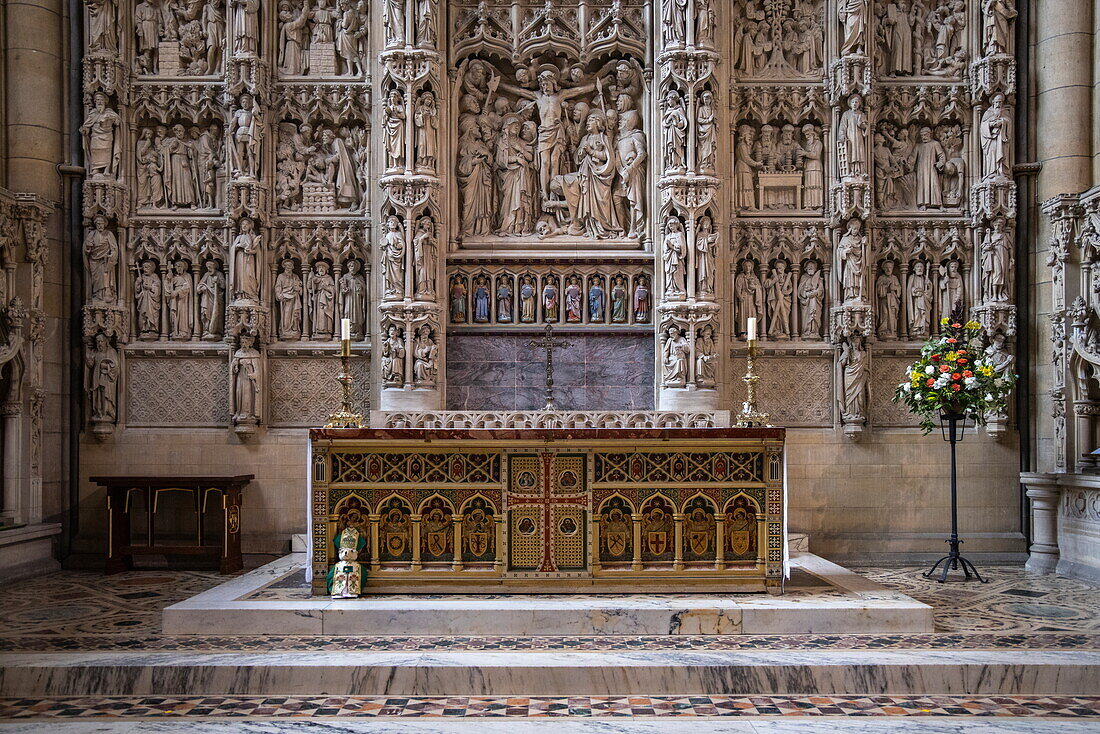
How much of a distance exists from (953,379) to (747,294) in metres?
3.05

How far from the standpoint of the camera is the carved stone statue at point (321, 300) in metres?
12.4

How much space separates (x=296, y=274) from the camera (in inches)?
494

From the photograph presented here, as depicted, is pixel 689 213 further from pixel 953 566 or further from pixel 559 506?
pixel 953 566

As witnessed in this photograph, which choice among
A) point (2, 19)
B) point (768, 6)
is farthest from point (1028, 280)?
point (2, 19)

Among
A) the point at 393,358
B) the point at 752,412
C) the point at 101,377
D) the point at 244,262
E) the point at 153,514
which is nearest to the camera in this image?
the point at 752,412

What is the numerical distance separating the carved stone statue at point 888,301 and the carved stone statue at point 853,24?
275cm

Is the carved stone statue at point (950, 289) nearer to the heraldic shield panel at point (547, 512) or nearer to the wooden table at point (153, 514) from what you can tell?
the heraldic shield panel at point (547, 512)

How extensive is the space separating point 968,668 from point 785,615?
4.86 ft

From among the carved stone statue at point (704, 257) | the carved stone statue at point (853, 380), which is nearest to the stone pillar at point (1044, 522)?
the carved stone statue at point (853, 380)

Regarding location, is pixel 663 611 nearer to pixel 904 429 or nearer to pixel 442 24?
pixel 904 429

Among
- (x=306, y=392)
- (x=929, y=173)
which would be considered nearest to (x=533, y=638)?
(x=306, y=392)

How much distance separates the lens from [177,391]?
1226 centimetres

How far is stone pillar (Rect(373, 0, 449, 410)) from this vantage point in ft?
38.5

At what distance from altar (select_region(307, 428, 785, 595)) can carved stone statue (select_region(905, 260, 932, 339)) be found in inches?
186
